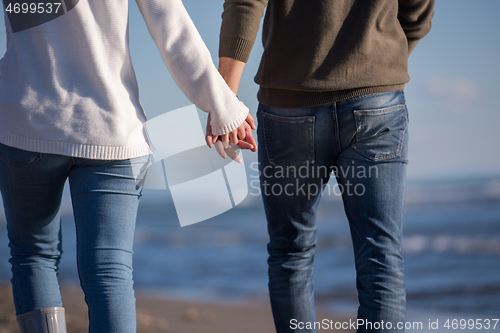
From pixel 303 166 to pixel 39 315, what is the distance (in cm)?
75

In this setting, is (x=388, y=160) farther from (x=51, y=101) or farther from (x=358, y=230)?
(x=51, y=101)

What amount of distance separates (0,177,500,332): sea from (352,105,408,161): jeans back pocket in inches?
68.9

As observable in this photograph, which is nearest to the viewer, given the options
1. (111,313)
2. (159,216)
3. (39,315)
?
(111,313)

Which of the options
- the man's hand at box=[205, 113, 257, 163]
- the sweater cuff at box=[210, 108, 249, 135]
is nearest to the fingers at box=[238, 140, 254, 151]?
the man's hand at box=[205, 113, 257, 163]

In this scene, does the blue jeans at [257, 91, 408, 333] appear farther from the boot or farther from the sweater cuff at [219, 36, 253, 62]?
the boot

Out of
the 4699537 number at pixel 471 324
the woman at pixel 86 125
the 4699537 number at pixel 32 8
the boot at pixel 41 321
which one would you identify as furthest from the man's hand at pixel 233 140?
the 4699537 number at pixel 471 324

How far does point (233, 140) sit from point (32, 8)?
58cm

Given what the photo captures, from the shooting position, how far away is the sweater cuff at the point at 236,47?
121cm

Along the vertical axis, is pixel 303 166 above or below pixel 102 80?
below

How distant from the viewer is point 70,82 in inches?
37.4

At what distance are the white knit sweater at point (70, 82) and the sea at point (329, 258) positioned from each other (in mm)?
2158

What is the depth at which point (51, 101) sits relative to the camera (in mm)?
944

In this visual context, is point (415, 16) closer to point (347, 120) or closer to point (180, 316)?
point (347, 120)

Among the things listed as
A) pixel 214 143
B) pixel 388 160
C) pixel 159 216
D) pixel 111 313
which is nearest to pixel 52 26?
pixel 214 143
